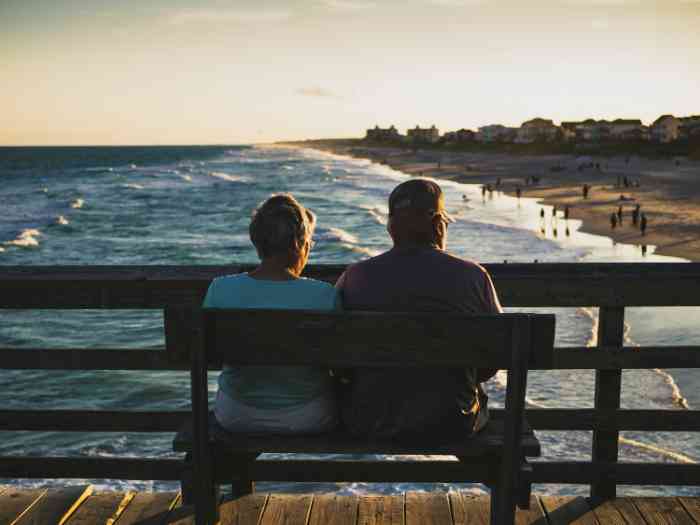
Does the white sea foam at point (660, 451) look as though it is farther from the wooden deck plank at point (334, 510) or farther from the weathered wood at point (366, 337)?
the weathered wood at point (366, 337)

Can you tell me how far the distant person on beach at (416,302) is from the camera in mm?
2551

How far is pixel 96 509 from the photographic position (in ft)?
11.6

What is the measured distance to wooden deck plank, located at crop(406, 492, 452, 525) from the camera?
3.37 m

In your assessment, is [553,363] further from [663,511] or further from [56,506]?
[56,506]

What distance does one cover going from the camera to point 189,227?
37.6 meters

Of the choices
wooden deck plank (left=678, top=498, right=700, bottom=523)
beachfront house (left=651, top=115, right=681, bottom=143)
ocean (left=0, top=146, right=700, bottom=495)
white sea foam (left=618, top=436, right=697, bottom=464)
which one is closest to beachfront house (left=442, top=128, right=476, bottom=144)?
beachfront house (left=651, top=115, right=681, bottom=143)

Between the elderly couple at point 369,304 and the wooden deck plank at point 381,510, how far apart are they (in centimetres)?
87

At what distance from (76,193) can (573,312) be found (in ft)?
186

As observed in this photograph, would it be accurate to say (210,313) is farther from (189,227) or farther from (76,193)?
(76,193)

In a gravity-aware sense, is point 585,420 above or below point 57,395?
above

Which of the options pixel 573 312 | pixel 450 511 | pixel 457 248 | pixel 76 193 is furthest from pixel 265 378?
pixel 76 193

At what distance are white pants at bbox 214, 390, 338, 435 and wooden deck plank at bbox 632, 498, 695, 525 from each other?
1.78m

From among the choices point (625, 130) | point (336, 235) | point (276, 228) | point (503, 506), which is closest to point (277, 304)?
point (276, 228)

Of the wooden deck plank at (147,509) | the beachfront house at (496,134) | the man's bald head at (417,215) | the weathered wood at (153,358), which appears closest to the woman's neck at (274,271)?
the man's bald head at (417,215)
